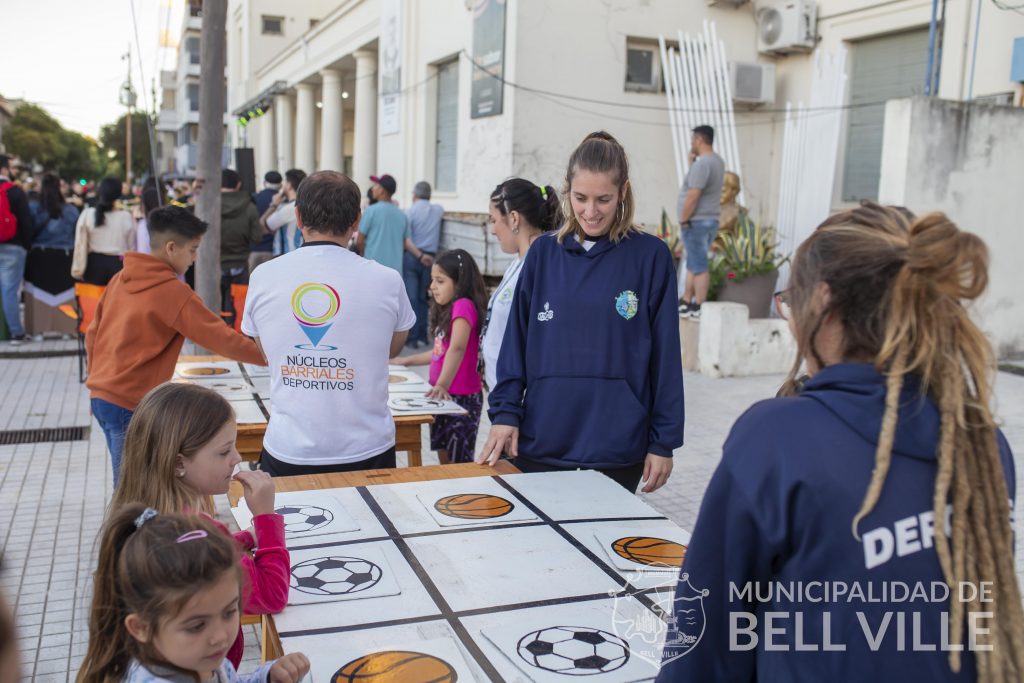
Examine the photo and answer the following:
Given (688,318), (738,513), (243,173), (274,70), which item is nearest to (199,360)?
(738,513)

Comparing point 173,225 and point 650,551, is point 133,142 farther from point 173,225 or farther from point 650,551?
point 650,551

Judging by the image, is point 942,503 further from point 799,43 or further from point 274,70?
point 274,70

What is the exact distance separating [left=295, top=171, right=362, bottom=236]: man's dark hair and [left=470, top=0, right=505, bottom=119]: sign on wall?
8.35 meters

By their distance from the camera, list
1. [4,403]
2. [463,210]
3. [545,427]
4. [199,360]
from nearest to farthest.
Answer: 1. [545,427]
2. [199,360]
3. [4,403]
4. [463,210]

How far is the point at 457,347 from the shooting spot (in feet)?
13.7

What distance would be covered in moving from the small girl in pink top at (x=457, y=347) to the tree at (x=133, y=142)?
2472 inches

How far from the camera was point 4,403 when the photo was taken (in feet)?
23.7

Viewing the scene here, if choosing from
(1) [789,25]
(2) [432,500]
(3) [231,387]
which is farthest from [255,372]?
(1) [789,25]

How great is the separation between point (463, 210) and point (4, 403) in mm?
6670

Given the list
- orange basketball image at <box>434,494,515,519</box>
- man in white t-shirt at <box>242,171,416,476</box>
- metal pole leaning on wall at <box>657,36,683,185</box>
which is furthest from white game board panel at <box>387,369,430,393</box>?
metal pole leaning on wall at <box>657,36,683,185</box>

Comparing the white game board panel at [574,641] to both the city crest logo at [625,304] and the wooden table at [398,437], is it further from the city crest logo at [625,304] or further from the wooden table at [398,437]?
the wooden table at [398,437]

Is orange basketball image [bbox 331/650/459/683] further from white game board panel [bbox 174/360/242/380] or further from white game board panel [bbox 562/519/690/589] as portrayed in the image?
white game board panel [bbox 174/360/242/380]

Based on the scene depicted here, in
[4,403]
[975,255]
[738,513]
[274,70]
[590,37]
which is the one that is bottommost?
[4,403]

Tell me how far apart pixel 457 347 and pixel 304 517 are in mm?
1874
